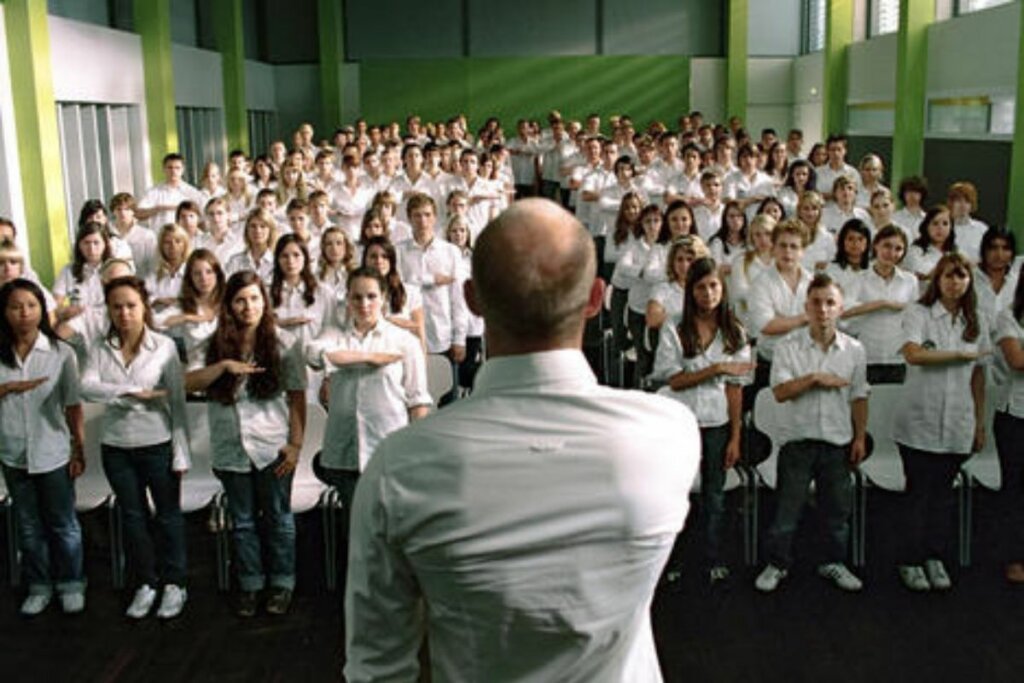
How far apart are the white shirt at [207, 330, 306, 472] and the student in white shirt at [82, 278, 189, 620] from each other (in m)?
0.17

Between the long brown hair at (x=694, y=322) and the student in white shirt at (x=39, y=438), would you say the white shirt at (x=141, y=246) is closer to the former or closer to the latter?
the student in white shirt at (x=39, y=438)

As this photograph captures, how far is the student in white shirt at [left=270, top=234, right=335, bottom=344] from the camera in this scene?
670 cm

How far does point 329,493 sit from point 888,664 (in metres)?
2.64

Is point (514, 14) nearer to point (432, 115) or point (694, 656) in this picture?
point (432, 115)

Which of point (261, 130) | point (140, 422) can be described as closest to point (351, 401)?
point (140, 422)

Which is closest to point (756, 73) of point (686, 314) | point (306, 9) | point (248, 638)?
point (306, 9)

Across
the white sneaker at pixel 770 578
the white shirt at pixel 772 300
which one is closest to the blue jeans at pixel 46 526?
the white sneaker at pixel 770 578

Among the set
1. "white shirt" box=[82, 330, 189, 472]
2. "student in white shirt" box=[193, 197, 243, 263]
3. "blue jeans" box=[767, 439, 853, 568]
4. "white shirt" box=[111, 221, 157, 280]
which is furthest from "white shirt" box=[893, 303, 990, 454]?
"white shirt" box=[111, 221, 157, 280]

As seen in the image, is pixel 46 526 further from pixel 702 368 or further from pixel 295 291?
pixel 702 368

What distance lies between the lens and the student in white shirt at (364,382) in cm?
528

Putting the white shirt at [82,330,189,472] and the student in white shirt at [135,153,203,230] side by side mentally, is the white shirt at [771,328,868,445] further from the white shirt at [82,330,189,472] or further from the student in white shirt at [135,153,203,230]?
the student in white shirt at [135,153,203,230]

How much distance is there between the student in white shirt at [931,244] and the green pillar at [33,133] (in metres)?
7.49

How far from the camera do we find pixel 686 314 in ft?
17.9

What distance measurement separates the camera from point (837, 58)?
18.7 m
